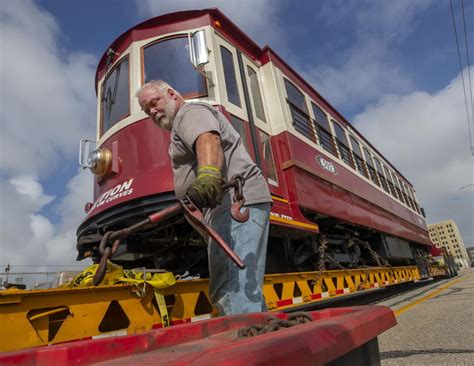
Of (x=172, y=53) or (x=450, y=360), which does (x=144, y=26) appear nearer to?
(x=172, y=53)

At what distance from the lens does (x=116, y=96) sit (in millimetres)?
3807

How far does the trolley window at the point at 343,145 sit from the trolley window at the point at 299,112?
1327 millimetres

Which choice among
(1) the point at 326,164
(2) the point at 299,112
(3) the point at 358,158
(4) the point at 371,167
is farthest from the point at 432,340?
(4) the point at 371,167

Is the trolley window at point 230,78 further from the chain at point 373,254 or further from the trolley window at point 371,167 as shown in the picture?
the trolley window at point 371,167

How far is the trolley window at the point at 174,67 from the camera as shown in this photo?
3467 mm

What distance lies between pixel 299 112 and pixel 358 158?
2.93 metres

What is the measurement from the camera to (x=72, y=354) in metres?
0.81

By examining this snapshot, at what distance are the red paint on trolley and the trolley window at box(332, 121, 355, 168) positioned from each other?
5507 millimetres

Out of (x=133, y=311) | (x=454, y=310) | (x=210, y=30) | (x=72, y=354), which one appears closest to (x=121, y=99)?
(x=210, y=30)

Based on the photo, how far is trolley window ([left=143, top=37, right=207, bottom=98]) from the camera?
3467 mm

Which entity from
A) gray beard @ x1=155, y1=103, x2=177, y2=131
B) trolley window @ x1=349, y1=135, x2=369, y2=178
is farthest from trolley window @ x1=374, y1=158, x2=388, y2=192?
gray beard @ x1=155, y1=103, x2=177, y2=131

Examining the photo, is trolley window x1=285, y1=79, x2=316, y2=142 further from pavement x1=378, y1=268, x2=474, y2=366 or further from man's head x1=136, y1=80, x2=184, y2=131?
man's head x1=136, y1=80, x2=184, y2=131

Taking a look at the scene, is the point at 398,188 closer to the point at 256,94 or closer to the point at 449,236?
the point at 256,94

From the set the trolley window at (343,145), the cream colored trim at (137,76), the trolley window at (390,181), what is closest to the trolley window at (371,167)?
the trolley window at (343,145)
